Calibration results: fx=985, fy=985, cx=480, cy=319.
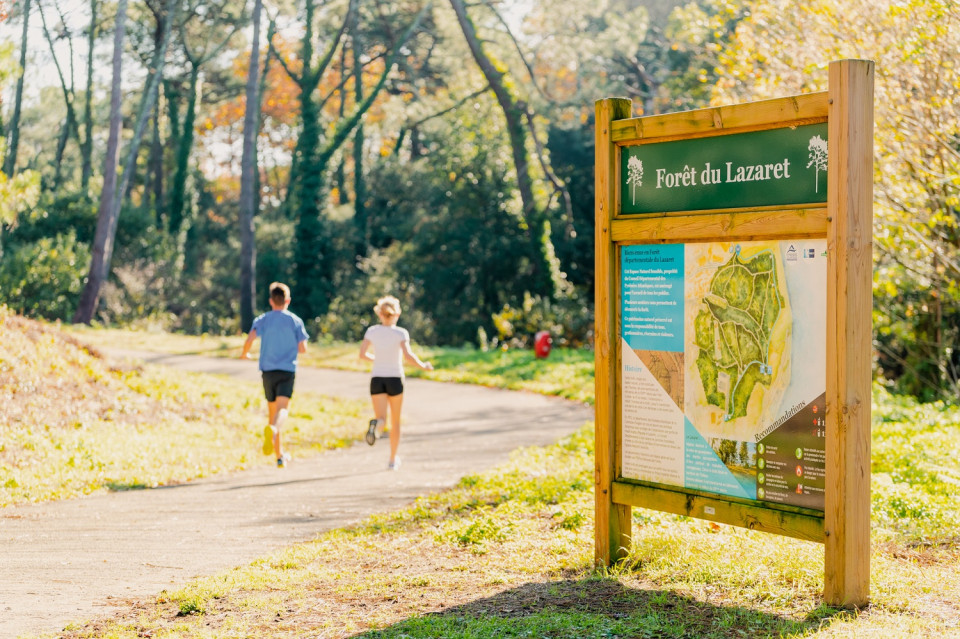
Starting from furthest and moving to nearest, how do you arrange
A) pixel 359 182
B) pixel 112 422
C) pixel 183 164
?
pixel 183 164 < pixel 359 182 < pixel 112 422

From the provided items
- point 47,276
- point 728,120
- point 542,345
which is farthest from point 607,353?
point 47,276

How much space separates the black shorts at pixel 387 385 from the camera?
10031 millimetres

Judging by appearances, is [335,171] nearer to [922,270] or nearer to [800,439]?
[922,270]

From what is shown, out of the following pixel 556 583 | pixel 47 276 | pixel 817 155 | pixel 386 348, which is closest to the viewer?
pixel 817 155

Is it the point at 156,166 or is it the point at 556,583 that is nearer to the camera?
the point at 556,583

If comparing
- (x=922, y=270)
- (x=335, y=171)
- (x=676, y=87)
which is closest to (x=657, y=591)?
(x=922, y=270)

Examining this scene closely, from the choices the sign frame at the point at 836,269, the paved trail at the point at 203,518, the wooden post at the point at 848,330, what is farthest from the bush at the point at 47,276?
the wooden post at the point at 848,330

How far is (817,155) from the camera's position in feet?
16.3

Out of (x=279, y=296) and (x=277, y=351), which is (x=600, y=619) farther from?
(x=279, y=296)

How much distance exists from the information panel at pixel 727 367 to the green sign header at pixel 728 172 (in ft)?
0.80

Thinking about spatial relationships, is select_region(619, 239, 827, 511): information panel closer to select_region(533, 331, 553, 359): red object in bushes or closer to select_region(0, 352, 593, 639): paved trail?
select_region(0, 352, 593, 639): paved trail

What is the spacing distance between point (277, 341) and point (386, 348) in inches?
45.9

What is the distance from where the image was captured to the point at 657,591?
5.26 metres

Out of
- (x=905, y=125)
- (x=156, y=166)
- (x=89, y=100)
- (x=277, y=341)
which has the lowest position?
(x=277, y=341)
